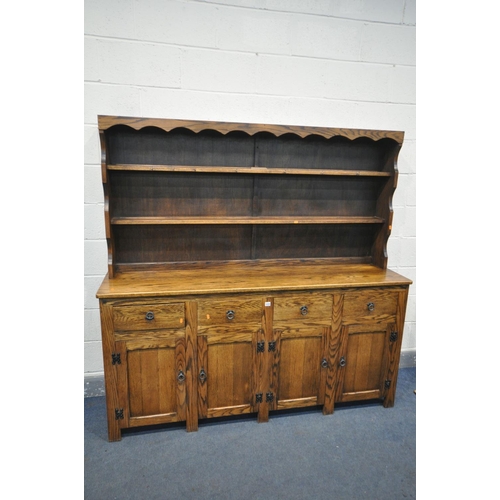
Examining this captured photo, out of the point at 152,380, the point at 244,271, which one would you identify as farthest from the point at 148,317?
the point at 244,271

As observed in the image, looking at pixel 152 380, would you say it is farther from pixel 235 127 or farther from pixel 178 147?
pixel 235 127

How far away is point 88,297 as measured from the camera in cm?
212

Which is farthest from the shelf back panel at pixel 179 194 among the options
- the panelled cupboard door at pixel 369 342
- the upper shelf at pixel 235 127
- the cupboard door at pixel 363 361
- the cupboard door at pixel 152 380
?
the cupboard door at pixel 363 361

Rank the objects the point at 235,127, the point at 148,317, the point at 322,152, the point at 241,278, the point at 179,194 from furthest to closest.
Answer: the point at 322,152, the point at 179,194, the point at 241,278, the point at 235,127, the point at 148,317

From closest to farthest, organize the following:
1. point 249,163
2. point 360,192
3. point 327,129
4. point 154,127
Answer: point 154,127 < point 327,129 < point 249,163 < point 360,192

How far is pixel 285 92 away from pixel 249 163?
515 mm

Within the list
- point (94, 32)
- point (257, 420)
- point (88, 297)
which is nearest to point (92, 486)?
point (257, 420)

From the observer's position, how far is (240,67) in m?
2.01

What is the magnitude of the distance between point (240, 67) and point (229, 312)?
4.81ft

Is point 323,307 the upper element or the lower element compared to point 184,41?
lower

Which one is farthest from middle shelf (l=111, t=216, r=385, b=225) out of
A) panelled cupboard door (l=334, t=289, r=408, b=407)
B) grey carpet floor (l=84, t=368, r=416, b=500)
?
grey carpet floor (l=84, t=368, r=416, b=500)

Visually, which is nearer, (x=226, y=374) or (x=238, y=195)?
(x=226, y=374)

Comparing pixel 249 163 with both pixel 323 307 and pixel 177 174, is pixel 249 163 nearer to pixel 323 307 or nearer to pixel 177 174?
pixel 177 174

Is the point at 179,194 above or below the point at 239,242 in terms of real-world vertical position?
above
